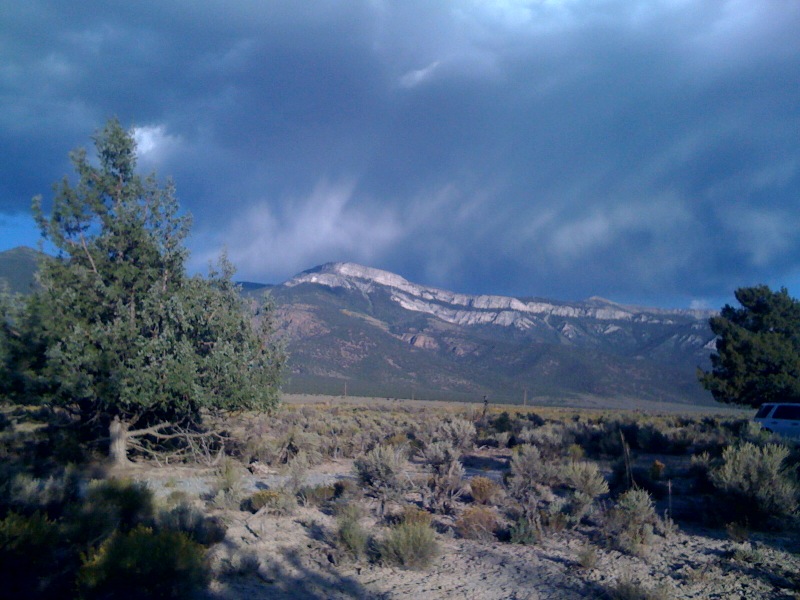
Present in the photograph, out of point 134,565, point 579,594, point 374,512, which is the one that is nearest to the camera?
point 134,565

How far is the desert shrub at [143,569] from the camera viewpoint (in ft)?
20.2

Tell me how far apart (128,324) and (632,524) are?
1268cm

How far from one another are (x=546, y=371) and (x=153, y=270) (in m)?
115

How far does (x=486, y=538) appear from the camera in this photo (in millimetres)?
10406

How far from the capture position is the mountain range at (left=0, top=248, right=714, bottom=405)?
107m

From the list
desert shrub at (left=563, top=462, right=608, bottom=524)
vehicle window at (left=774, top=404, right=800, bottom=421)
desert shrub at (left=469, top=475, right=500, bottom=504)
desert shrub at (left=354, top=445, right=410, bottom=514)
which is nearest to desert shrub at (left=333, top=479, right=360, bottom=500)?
desert shrub at (left=354, top=445, right=410, bottom=514)

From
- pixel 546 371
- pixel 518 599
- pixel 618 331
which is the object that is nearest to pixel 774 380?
pixel 518 599

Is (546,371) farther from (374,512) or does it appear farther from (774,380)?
(374,512)

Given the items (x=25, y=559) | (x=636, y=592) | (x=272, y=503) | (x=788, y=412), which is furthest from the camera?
(x=788, y=412)

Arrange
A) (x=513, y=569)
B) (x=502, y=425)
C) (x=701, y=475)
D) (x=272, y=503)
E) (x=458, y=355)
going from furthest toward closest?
1. (x=458, y=355)
2. (x=502, y=425)
3. (x=701, y=475)
4. (x=272, y=503)
5. (x=513, y=569)

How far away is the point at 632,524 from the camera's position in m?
9.83

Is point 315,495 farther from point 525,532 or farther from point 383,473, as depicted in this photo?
point 525,532

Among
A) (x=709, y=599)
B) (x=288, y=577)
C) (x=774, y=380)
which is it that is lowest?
(x=288, y=577)

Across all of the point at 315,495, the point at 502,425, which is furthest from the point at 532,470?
the point at 502,425
